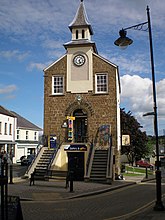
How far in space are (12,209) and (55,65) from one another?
20089 millimetres

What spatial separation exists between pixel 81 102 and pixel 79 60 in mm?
3717

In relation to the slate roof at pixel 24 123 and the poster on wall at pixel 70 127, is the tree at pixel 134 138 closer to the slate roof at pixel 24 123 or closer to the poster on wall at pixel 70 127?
the slate roof at pixel 24 123

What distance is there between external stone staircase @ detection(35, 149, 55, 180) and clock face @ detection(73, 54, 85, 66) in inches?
302

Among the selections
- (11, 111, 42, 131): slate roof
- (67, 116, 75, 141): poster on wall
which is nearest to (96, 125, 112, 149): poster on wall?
(67, 116, 75, 141): poster on wall

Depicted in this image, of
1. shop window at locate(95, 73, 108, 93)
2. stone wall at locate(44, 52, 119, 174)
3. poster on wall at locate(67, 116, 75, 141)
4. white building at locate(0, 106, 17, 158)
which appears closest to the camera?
stone wall at locate(44, 52, 119, 174)

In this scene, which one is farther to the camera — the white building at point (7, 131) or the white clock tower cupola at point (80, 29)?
the white building at point (7, 131)

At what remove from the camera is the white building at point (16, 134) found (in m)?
43.2

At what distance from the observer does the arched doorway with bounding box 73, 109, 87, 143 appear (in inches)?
1002

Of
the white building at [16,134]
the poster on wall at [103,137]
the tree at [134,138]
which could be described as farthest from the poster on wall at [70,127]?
the tree at [134,138]

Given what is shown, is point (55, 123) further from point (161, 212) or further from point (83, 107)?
point (161, 212)

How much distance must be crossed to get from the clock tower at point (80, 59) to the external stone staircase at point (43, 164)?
5511 millimetres

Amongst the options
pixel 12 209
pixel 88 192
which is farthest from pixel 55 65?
pixel 12 209

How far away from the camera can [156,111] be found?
453 inches

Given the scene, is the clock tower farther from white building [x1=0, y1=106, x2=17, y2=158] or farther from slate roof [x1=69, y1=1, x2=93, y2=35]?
white building [x1=0, y1=106, x2=17, y2=158]
